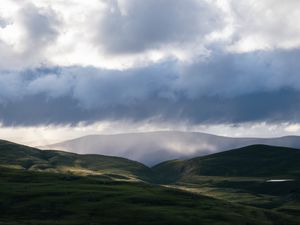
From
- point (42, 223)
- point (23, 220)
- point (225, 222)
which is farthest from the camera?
point (225, 222)

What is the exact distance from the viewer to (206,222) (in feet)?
620

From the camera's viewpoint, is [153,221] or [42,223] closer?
[42,223]

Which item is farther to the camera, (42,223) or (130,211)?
(130,211)

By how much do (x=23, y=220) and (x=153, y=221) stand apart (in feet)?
137

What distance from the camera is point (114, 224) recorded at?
179125 mm

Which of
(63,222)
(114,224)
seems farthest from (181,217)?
(63,222)

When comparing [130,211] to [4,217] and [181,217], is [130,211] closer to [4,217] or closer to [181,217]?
[181,217]

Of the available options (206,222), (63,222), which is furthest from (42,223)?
(206,222)

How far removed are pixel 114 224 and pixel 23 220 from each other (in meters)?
29.1

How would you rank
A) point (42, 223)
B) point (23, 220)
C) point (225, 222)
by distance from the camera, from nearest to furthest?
point (42, 223) → point (23, 220) → point (225, 222)

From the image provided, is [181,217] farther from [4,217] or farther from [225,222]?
[4,217]

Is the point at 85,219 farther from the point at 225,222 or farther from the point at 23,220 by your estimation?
the point at 225,222

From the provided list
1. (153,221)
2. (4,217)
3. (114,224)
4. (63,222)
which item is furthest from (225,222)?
Result: (4,217)

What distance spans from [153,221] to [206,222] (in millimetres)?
17696
